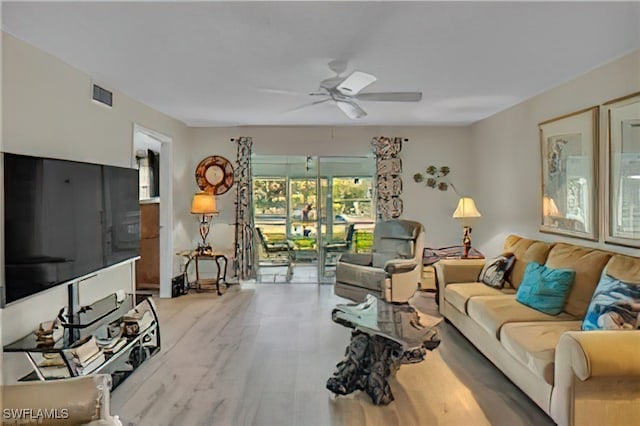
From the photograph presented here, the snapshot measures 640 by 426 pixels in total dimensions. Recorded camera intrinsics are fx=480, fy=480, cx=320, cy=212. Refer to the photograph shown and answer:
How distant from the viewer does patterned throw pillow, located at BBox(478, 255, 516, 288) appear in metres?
4.48

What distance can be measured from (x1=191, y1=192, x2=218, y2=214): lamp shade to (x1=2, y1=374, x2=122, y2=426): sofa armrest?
4699 millimetres

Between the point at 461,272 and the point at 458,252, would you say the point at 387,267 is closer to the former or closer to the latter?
the point at 461,272

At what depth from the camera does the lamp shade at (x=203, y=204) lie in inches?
257

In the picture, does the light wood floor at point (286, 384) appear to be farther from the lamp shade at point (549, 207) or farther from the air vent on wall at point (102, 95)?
the air vent on wall at point (102, 95)

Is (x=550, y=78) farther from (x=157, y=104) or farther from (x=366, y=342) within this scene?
(x=157, y=104)

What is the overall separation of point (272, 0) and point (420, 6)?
77cm

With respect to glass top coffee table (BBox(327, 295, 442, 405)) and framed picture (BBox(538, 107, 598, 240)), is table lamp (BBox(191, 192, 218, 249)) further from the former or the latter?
framed picture (BBox(538, 107, 598, 240))

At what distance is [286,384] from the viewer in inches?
133

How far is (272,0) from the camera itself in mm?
2436

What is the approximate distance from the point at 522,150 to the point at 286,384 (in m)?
3.68

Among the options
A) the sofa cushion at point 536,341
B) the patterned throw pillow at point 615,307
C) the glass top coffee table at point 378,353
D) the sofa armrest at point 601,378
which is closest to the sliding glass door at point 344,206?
the glass top coffee table at point 378,353

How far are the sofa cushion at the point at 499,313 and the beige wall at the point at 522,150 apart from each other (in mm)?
779

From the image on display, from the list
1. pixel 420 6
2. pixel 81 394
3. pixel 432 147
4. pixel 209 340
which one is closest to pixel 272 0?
pixel 420 6

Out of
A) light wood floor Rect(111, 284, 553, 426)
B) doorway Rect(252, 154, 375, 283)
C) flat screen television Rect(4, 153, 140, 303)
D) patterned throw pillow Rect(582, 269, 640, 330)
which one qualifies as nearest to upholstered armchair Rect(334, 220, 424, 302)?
light wood floor Rect(111, 284, 553, 426)
